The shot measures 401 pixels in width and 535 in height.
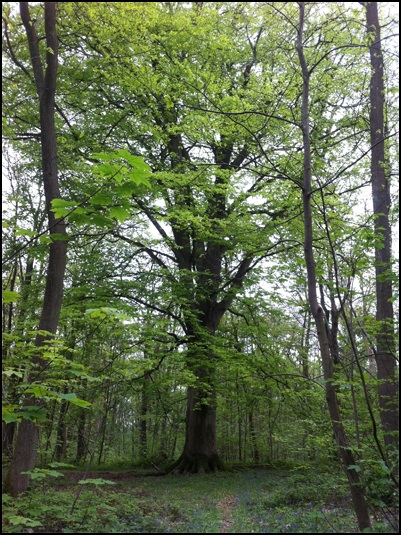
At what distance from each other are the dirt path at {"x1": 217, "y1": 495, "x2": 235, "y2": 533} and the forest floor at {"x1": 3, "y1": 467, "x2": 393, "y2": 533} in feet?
0.05

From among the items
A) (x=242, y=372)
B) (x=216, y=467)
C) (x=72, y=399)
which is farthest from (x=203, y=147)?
(x=72, y=399)

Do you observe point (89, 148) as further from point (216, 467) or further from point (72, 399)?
point (216, 467)

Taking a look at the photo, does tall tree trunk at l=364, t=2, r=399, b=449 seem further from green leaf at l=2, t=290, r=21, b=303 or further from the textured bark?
the textured bark

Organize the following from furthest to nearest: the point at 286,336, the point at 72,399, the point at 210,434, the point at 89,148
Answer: the point at 286,336, the point at 210,434, the point at 89,148, the point at 72,399

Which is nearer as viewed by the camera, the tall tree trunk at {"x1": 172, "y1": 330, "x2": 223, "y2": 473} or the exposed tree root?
the exposed tree root

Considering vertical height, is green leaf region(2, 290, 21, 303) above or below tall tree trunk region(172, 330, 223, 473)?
above

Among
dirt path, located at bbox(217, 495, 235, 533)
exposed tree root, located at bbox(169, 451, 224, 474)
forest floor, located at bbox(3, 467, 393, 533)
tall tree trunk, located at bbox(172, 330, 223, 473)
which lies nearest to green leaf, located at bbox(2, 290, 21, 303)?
forest floor, located at bbox(3, 467, 393, 533)

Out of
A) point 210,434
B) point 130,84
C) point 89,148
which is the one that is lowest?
point 210,434

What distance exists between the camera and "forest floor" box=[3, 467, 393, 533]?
4.67m

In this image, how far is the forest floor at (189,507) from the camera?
4668 mm

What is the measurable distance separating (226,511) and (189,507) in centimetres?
66

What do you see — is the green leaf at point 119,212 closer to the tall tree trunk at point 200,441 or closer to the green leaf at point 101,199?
the green leaf at point 101,199

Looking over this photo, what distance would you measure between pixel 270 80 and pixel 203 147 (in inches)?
120

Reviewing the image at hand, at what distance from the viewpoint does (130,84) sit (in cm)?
999
